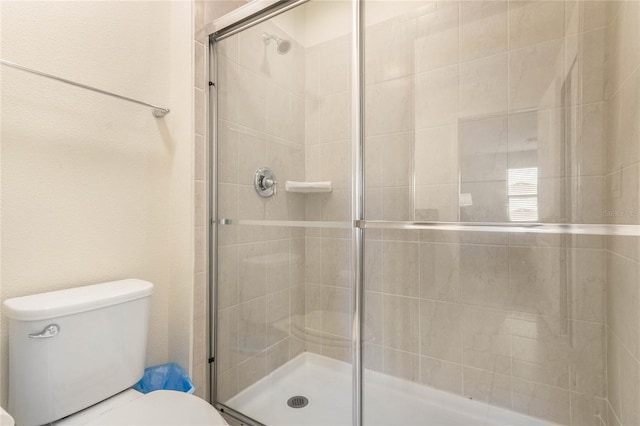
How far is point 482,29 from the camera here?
132 cm

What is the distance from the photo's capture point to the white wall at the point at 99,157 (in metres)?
0.97

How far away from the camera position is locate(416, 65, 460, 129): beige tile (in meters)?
1.38

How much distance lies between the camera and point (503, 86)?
1274 mm

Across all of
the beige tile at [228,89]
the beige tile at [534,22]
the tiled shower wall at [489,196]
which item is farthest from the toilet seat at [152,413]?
the beige tile at [534,22]

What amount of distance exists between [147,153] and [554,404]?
1939mm

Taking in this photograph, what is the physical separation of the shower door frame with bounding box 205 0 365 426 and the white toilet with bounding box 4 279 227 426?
410 mm

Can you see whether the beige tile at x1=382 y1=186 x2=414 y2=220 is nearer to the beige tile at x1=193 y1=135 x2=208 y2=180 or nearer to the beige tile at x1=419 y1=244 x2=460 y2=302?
the beige tile at x1=419 y1=244 x2=460 y2=302

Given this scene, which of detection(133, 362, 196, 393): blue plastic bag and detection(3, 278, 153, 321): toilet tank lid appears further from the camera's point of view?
detection(133, 362, 196, 393): blue plastic bag

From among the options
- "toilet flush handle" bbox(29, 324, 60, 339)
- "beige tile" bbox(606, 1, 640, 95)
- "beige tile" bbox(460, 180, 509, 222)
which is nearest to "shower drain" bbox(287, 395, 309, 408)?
"toilet flush handle" bbox(29, 324, 60, 339)

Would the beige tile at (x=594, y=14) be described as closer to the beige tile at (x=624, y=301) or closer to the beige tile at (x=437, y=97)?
the beige tile at (x=437, y=97)

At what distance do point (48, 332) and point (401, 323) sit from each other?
4.51 ft

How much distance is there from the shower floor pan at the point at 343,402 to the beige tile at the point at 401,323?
0.56 ft

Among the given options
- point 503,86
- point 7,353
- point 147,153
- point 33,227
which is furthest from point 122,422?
point 503,86

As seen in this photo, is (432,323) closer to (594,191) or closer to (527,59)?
(594,191)
